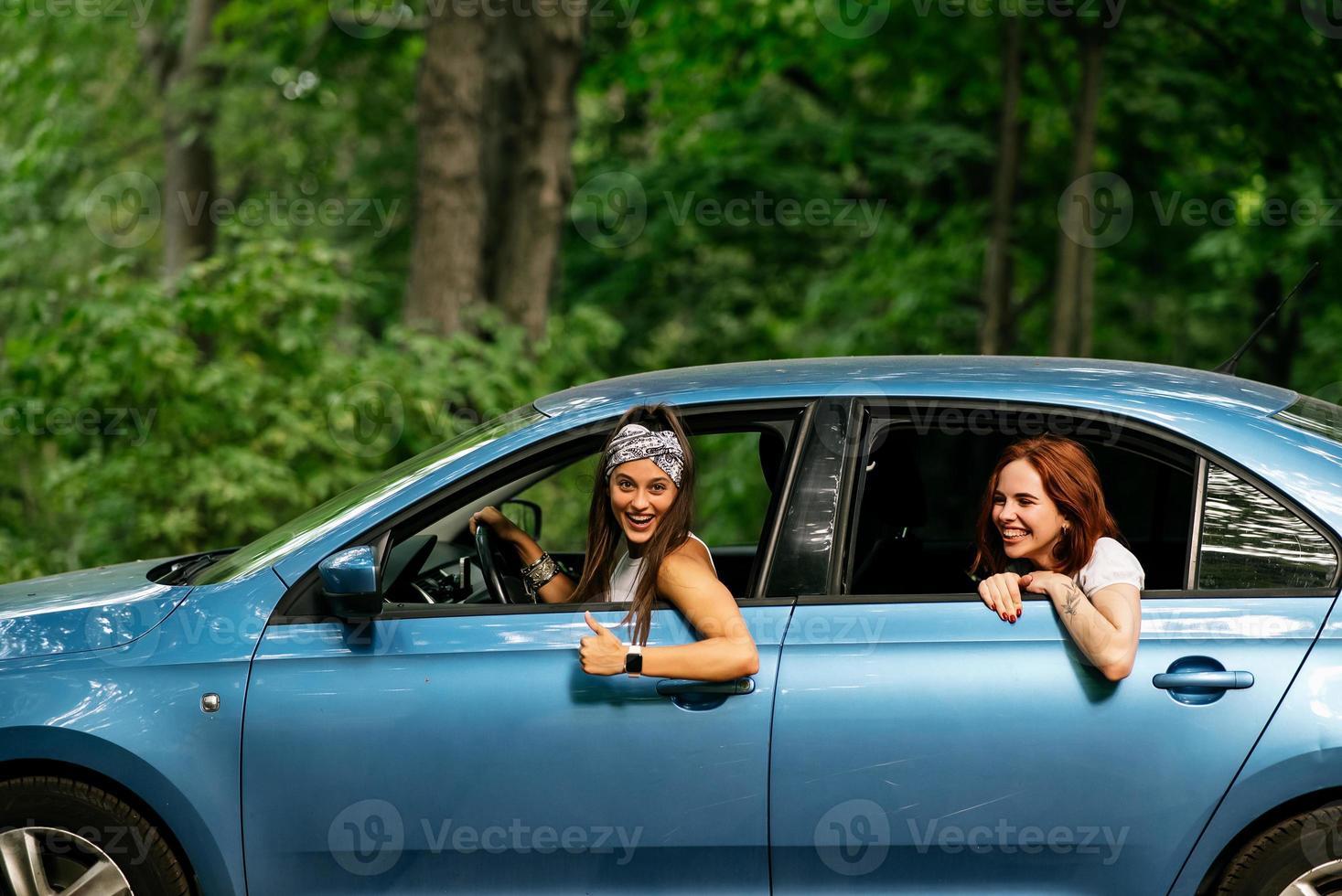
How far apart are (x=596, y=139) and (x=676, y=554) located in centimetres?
1668

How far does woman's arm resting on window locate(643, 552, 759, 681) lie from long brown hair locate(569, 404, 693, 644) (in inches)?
4.8

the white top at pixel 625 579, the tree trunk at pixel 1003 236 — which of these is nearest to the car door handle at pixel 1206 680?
the white top at pixel 625 579

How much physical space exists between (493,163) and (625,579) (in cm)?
806

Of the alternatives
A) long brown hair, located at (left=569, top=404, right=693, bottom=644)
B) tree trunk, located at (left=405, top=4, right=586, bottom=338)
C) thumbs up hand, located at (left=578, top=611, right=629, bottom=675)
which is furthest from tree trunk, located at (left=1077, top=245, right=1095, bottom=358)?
thumbs up hand, located at (left=578, top=611, right=629, bottom=675)

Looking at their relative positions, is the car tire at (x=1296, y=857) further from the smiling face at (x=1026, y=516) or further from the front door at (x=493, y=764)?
the front door at (x=493, y=764)

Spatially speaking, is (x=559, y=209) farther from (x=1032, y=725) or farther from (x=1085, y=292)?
(x=1032, y=725)

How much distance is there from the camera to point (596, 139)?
19375mm

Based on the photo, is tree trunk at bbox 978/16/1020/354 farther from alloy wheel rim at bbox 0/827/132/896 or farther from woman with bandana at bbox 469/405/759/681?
alloy wheel rim at bbox 0/827/132/896

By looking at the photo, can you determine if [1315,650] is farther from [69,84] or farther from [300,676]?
[69,84]

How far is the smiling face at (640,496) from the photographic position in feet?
11.0

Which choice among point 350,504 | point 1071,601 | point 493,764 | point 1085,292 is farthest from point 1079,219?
point 493,764

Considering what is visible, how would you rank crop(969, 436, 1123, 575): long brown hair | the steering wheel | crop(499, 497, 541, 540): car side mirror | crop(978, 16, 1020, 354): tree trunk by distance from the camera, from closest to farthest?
crop(969, 436, 1123, 575): long brown hair
the steering wheel
crop(499, 497, 541, 540): car side mirror
crop(978, 16, 1020, 354): tree trunk

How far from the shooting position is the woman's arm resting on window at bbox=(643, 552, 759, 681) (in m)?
3.12

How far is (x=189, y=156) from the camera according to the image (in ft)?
53.9
